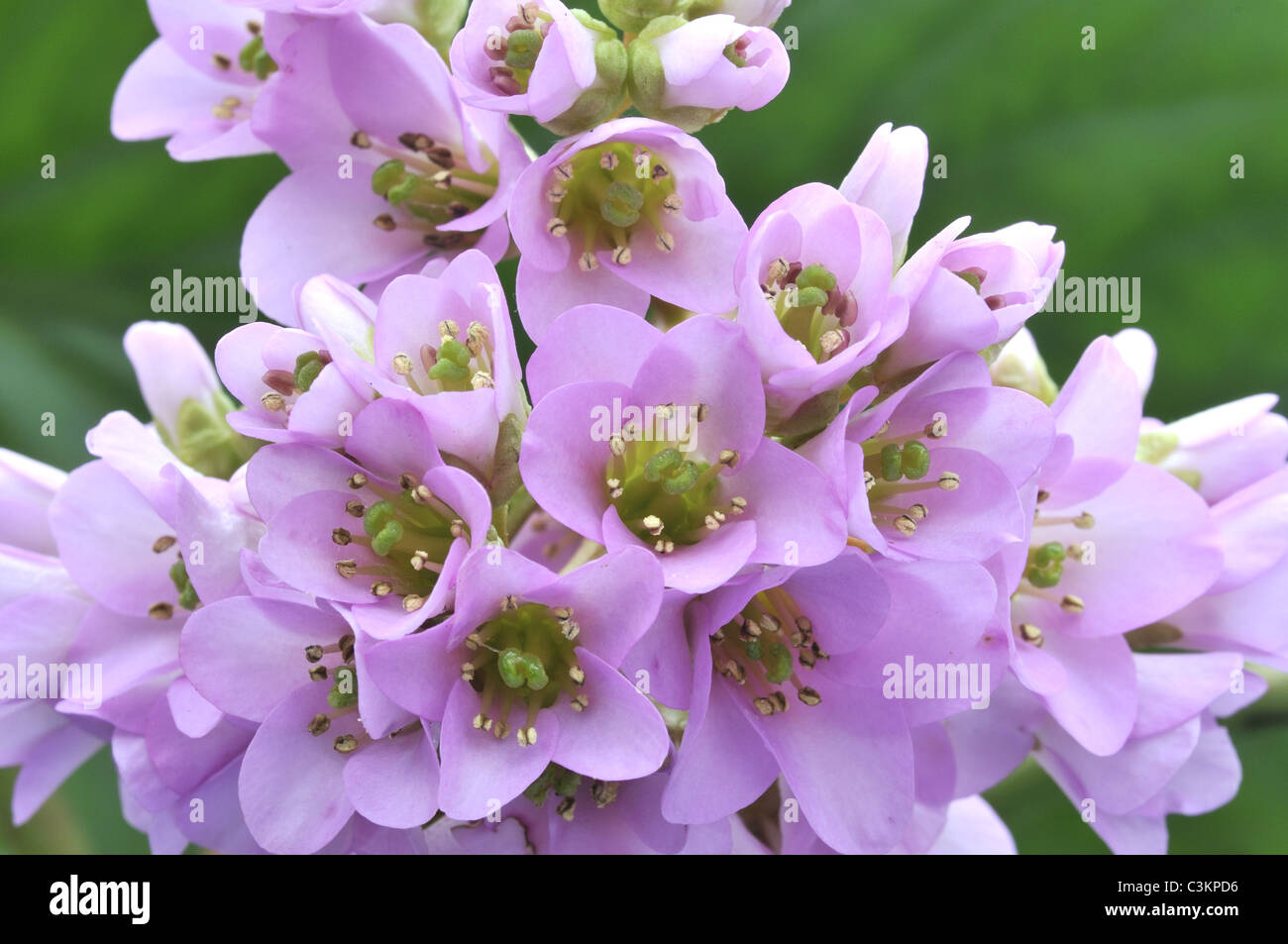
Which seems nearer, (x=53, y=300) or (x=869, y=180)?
(x=869, y=180)

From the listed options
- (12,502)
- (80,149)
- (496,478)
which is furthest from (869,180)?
(80,149)

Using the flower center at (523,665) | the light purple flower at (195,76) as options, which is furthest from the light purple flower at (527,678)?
the light purple flower at (195,76)

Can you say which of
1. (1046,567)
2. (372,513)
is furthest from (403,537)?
(1046,567)

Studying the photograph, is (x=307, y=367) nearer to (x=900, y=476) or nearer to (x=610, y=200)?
(x=610, y=200)

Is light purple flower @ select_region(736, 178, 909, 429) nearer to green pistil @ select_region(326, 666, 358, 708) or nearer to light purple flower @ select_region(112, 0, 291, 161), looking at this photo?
green pistil @ select_region(326, 666, 358, 708)

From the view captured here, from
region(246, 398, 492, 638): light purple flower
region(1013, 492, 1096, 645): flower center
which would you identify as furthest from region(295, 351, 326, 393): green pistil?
region(1013, 492, 1096, 645): flower center

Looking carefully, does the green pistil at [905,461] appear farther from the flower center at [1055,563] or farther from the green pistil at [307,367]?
the green pistil at [307,367]
